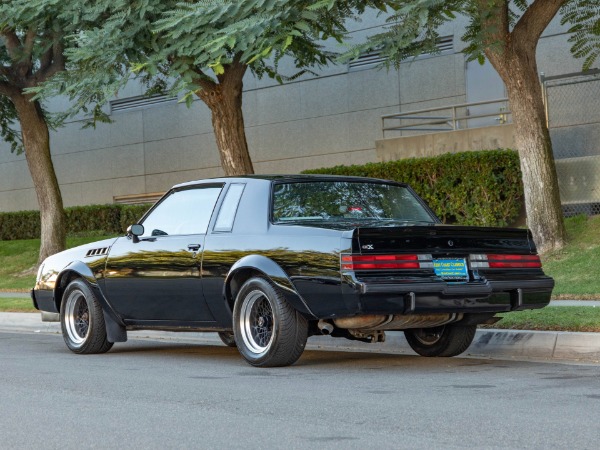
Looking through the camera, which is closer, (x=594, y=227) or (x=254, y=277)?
(x=254, y=277)

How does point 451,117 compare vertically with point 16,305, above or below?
above

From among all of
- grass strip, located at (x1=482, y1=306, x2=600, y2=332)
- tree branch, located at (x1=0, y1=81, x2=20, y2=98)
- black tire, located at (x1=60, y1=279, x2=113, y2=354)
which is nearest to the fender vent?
black tire, located at (x1=60, y1=279, x2=113, y2=354)

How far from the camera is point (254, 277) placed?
31.4ft

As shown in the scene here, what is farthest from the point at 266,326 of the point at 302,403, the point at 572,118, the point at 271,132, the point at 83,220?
the point at 83,220

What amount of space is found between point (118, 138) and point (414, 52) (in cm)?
2033

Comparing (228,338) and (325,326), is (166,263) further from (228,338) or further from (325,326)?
(325,326)

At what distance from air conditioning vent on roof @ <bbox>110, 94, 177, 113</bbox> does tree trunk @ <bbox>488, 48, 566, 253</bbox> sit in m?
16.3

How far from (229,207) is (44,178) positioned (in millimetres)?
17851

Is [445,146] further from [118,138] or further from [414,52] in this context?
[118,138]

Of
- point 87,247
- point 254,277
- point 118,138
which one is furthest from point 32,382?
point 118,138

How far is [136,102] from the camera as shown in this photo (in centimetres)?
3381

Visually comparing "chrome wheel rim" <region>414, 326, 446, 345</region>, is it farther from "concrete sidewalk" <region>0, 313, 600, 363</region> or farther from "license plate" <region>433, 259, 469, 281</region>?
"license plate" <region>433, 259, 469, 281</region>

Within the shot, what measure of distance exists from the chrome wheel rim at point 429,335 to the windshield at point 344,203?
3.25 ft

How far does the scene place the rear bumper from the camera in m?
8.77
